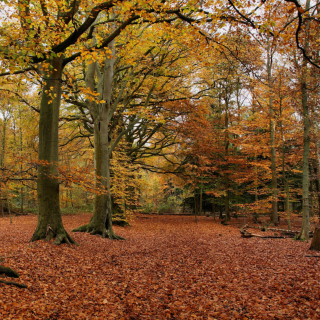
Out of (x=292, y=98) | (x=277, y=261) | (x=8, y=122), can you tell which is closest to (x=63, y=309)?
(x=277, y=261)

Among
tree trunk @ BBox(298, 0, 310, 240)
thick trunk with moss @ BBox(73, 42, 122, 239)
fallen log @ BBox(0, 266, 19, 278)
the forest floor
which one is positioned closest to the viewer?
the forest floor

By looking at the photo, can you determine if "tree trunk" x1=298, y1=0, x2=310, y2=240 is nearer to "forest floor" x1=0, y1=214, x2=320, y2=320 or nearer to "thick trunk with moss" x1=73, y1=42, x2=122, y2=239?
"forest floor" x1=0, y1=214, x2=320, y2=320

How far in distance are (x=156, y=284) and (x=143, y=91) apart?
10827 mm

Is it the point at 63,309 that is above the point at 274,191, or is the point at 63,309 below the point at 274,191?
below

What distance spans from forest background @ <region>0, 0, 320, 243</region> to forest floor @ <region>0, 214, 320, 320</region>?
148cm

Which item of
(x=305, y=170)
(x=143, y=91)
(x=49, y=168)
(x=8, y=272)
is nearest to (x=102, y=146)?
(x=49, y=168)

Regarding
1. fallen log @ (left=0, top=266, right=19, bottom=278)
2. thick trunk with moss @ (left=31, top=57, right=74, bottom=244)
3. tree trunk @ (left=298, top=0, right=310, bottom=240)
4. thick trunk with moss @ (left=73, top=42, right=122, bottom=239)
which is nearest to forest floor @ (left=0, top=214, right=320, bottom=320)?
fallen log @ (left=0, top=266, right=19, bottom=278)

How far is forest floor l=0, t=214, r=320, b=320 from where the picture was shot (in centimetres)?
380

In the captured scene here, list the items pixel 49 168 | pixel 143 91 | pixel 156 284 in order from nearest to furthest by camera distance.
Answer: pixel 156 284 → pixel 49 168 → pixel 143 91

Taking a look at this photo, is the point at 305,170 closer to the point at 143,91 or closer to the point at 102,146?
the point at 102,146

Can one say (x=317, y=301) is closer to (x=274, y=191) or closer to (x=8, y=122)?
(x=274, y=191)

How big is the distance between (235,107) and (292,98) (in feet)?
32.9

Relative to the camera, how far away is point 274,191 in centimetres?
1487

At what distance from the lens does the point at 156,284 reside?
5297 mm
